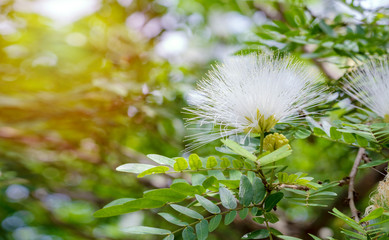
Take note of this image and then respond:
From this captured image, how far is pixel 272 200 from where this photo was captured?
707mm

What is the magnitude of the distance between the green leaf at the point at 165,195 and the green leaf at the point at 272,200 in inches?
6.3

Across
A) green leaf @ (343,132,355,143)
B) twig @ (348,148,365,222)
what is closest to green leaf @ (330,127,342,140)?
green leaf @ (343,132,355,143)

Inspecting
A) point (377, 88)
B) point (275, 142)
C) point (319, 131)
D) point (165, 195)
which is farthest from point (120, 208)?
point (377, 88)

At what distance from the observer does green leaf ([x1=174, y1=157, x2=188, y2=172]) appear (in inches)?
28.5

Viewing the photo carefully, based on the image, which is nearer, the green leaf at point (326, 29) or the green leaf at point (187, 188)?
the green leaf at point (187, 188)

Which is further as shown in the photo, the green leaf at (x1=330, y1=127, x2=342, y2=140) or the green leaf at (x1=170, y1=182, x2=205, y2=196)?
the green leaf at (x1=330, y1=127, x2=342, y2=140)

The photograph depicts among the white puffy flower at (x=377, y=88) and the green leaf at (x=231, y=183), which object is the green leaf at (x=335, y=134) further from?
the green leaf at (x=231, y=183)

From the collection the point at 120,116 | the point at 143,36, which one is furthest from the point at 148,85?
the point at 143,36

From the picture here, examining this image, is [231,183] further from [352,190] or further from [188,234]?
[352,190]

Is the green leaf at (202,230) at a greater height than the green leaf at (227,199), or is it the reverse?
the green leaf at (227,199)

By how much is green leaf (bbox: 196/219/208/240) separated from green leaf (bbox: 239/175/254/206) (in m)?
0.09

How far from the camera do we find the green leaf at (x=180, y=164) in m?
0.72

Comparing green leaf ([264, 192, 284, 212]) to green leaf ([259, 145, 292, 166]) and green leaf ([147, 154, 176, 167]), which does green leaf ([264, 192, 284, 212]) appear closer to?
green leaf ([259, 145, 292, 166])

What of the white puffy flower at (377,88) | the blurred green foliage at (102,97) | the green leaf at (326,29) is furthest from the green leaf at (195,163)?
the green leaf at (326,29)
